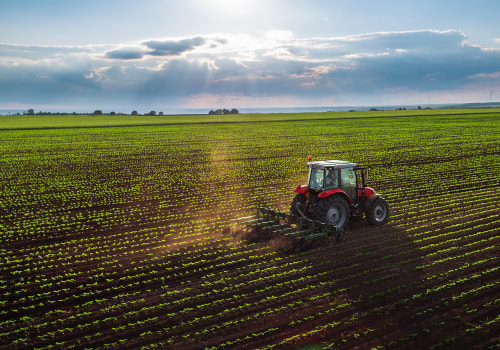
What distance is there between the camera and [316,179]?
13422 mm

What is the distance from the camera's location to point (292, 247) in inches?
483

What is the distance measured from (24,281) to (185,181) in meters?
14.1

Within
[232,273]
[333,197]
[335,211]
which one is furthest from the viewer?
[335,211]

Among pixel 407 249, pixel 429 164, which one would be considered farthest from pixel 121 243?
pixel 429 164

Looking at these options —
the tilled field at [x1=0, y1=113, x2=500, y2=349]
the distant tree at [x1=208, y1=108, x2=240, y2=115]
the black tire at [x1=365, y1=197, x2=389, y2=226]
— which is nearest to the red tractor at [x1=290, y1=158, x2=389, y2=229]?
the black tire at [x1=365, y1=197, x2=389, y2=226]

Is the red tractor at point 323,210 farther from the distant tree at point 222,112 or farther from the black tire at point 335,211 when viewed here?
the distant tree at point 222,112

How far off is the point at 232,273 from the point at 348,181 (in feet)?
17.3

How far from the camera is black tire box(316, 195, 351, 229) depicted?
1272 centimetres

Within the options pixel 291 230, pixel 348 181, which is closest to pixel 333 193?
pixel 348 181

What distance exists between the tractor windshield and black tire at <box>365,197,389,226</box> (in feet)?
6.74

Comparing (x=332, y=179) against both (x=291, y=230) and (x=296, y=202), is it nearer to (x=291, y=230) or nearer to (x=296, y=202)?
(x=296, y=202)

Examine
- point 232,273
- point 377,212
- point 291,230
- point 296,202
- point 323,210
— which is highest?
point 296,202

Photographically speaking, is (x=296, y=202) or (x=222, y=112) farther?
(x=222, y=112)

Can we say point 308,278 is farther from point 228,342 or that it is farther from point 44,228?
point 44,228
